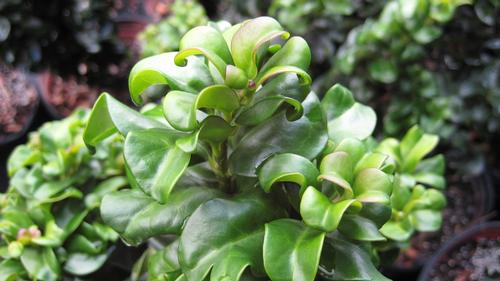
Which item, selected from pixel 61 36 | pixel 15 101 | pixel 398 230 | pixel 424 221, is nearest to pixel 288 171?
pixel 398 230

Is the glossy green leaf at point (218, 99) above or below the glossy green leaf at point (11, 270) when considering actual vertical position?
above

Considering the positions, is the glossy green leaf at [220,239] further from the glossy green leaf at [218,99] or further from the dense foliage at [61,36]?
the dense foliage at [61,36]

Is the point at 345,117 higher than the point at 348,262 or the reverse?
higher

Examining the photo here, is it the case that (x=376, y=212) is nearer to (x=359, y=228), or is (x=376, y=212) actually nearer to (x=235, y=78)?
(x=359, y=228)

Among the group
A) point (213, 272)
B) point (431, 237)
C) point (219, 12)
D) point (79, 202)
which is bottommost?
point (431, 237)

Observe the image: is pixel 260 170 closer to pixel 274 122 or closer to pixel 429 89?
pixel 274 122

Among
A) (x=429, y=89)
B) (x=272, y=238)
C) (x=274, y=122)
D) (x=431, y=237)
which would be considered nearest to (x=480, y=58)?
(x=429, y=89)

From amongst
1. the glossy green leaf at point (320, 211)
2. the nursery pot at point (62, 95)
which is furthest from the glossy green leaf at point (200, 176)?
the nursery pot at point (62, 95)
